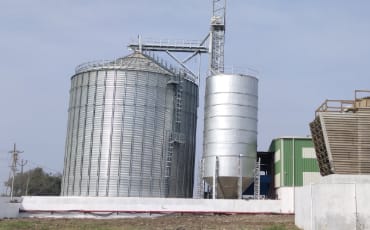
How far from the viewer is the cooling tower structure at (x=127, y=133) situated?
5031 centimetres

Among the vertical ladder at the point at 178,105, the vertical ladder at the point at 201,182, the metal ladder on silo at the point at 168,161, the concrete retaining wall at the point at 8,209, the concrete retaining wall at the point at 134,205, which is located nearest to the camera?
the concrete retaining wall at the point at 8,209

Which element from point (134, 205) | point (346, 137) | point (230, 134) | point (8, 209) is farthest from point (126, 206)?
point (346, 137)

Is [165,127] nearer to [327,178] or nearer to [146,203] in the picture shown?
[146,203]

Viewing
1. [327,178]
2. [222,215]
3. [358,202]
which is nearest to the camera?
[358,202]

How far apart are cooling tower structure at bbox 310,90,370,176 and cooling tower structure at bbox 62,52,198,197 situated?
2247 centimetres

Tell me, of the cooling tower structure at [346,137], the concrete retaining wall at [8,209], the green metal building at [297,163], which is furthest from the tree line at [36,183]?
the cooling tower structure at [346,137]

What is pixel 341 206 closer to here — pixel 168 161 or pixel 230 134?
pixel 230 134

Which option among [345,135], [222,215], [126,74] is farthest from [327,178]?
[126,74]

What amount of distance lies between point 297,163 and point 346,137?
18513 millimetres

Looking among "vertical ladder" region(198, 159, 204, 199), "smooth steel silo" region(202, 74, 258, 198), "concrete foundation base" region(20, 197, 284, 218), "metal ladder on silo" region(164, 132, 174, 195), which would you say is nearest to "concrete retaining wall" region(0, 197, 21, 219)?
"concrete foundation base" region(20, 197, 284, 218)

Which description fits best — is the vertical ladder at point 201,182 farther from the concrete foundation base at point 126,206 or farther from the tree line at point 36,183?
the tree line at point 36,183

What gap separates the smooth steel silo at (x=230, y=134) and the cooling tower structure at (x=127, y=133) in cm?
376

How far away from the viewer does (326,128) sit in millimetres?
32188

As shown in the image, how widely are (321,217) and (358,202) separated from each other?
88.6 inches
